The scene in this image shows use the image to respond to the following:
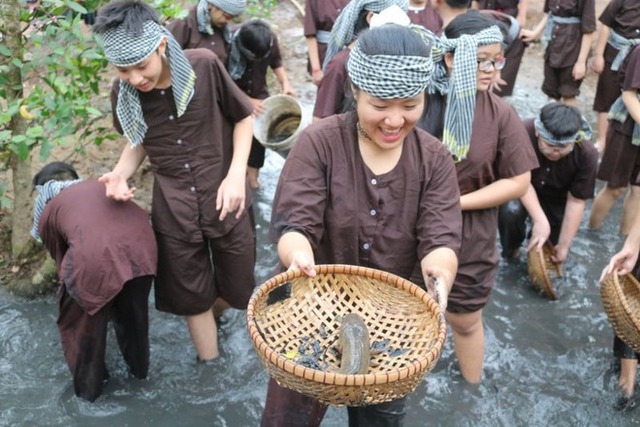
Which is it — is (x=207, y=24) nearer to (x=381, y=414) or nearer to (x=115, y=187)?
(x=115, y=187)

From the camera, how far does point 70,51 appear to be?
154 inches

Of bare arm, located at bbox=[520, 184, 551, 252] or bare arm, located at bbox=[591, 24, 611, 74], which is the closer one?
bare arm, located at bbox=[520, 184, 551, 252]

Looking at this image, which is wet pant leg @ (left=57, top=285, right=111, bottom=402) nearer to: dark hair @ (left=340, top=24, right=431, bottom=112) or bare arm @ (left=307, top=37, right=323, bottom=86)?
dark hair @ (left=340, top=24, right=431, bottom=112)

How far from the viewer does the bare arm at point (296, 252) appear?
2338 mm

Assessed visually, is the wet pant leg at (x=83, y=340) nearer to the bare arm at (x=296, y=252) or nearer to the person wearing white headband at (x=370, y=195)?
the person wearing white headband at (x=370, y=195)

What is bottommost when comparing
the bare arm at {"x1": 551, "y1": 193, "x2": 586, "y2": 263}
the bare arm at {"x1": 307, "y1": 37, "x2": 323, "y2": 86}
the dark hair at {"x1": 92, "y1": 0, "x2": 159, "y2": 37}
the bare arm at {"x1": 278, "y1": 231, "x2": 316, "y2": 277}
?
the bare arm at {"x1": 551, "y1": 193, "x2": 586, "y2": 263}

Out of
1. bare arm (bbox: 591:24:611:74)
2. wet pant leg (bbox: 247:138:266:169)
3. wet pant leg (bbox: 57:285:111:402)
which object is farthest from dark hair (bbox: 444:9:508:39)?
bare arm (bbox: 591:24:611:74)

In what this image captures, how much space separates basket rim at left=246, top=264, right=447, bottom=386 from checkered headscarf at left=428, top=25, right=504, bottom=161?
94cm

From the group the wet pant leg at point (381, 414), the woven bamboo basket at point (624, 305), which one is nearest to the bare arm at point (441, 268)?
the wet pant leg at point (381, 414)

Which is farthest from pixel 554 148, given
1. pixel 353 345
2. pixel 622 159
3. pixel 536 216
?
pixel 353 345

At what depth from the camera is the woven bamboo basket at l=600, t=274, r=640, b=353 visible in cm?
327

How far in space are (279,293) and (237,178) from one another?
3.80 feet

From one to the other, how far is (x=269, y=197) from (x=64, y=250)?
2840 mm

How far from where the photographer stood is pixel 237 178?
3.50 m
